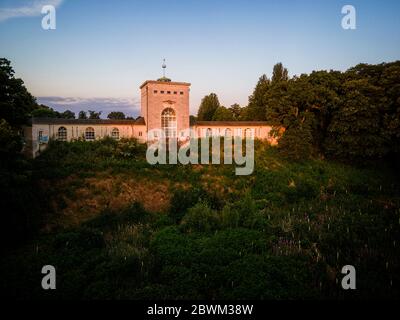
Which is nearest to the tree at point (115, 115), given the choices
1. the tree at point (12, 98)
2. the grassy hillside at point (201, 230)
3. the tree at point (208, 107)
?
the tree at point (208, 107)

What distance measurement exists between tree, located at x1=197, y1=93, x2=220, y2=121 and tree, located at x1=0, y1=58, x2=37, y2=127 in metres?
33.5

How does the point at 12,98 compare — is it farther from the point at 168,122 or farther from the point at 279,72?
the point at 279,72

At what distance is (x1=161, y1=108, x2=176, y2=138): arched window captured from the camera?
29.9 meters

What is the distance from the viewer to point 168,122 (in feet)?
98.8

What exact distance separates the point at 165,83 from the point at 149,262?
74.0 ft

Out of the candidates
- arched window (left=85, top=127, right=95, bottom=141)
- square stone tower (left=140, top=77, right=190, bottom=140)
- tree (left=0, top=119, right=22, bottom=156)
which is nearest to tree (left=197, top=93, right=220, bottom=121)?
square stone tower (left=140, top=77, right=190, bottom=140)

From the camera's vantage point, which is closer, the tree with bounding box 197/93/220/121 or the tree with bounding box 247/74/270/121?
the tree with bounding box 247/74/270/121

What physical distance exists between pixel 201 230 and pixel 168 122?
62.0ft

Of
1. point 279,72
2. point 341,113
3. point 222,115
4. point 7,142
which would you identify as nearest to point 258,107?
point 222,115

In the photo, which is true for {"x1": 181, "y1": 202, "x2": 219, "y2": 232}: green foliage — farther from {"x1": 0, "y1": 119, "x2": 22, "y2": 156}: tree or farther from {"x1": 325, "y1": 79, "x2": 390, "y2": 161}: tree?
{"x1": 325, "y1": 79, "x2": 390, "y2": 161}: tree
